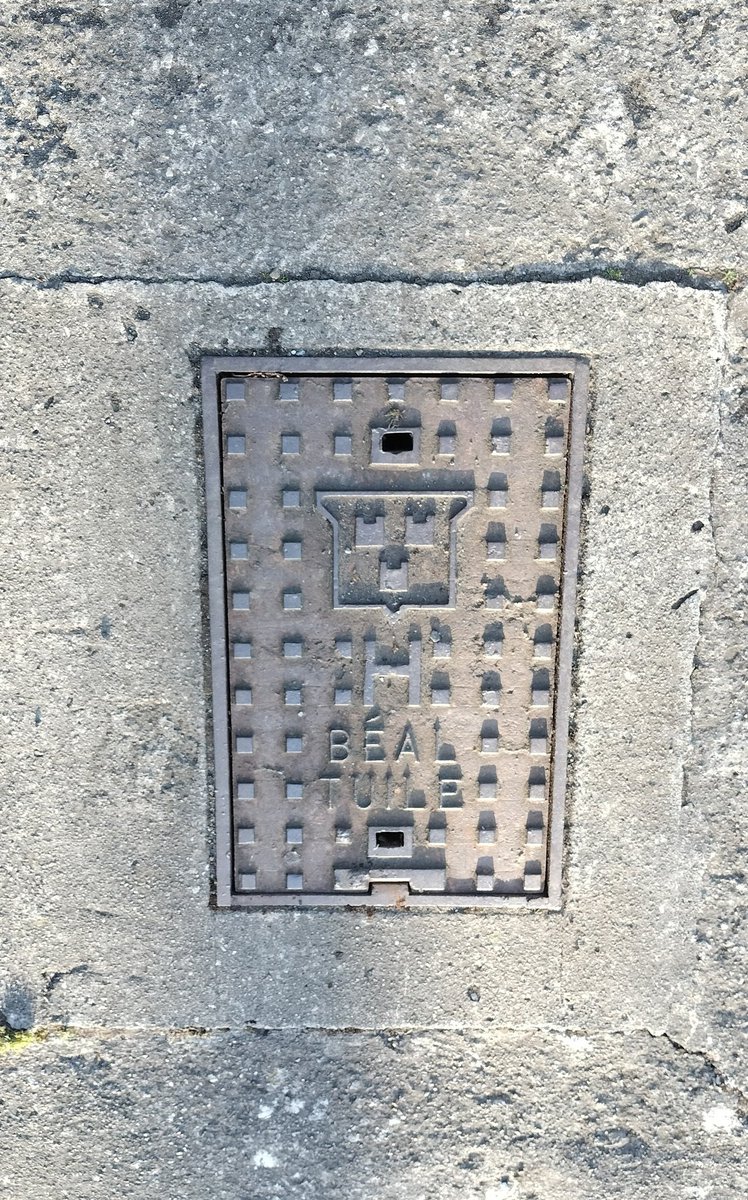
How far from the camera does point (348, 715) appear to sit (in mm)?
2168

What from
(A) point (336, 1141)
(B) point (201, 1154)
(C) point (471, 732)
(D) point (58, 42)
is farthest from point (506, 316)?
(B) point (201, 1154)

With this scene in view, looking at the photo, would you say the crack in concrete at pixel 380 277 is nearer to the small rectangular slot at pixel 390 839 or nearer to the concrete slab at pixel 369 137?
the concrete slab at pixel 369 137

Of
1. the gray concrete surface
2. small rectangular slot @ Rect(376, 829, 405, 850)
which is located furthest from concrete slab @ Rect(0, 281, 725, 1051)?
small rectangular slot @ Rect(376, 829, 405, 850)

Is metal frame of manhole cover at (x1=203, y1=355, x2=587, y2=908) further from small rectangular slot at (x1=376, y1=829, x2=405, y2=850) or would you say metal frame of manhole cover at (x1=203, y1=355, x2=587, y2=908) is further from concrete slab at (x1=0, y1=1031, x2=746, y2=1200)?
concrete slab at (x1=0, y1=1031, x2=746, y2=1200)

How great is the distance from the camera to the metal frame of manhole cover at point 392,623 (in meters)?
2.09

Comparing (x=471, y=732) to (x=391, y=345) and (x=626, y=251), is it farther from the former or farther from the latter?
(x=626, y=251)

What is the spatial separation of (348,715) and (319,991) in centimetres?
84

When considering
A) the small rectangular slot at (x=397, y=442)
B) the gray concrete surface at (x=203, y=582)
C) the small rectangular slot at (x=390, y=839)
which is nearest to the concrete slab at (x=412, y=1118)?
the gray concrete surface at (x=203, y=582)

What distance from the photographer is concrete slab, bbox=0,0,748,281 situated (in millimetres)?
2006

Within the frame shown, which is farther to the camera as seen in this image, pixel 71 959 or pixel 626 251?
pixel 71 959

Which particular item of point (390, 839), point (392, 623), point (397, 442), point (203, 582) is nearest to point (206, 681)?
point (203, 582)

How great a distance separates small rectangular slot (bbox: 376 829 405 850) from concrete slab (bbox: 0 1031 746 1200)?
582mm

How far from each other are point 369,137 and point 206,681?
1550mm

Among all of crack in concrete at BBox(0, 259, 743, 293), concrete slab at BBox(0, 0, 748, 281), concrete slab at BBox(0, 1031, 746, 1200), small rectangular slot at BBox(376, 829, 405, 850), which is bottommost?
concrete slab at BBox(0, 1031, 746, 1200)
